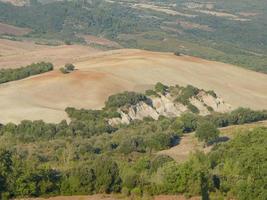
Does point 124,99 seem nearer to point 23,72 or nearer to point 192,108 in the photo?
point 192,108

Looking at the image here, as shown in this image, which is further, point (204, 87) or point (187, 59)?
point (187, 59)

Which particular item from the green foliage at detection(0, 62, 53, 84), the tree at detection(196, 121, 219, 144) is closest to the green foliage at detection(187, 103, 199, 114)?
the green foliage at detection(0, 62, 53, 84)

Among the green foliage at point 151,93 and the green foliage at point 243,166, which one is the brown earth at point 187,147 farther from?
the green foliage at point 151,93

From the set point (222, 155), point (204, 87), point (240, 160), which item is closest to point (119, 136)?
point (222, 155)

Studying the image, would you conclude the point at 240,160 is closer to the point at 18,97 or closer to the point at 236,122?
the point at 236,122

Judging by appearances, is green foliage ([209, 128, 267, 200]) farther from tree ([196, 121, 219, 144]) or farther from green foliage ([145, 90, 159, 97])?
green foliage ([145, 90, 159, 97])

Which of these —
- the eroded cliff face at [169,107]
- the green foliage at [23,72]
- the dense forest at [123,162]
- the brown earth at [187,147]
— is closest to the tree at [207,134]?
the dense forest at [123,162]

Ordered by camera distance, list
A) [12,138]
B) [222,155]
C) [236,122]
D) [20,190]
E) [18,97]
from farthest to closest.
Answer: [18,97] → [236,122] → [12,138] → [222,155] → [20,190]
